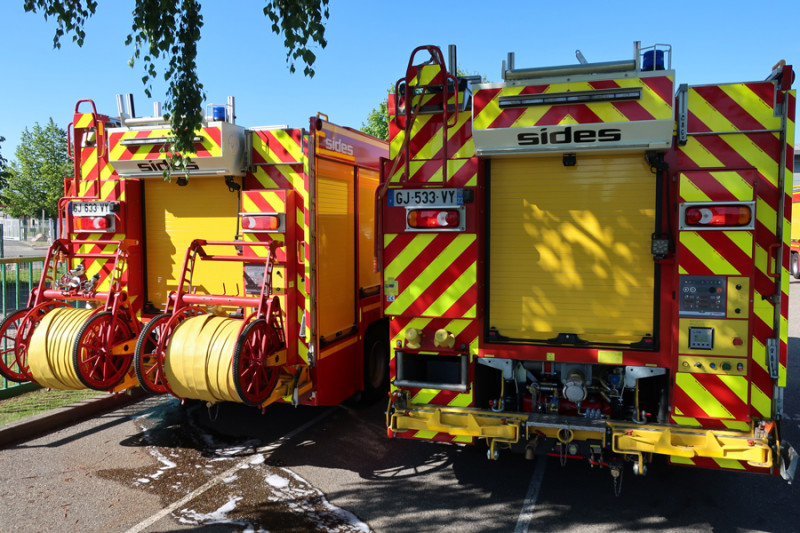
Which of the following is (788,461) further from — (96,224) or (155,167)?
(96,224)

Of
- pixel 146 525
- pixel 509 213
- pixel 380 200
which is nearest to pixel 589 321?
pixel 509 213

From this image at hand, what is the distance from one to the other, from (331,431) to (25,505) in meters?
2.73

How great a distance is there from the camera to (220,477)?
5191mm

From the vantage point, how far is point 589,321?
181 inches

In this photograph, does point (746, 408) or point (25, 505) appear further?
point (25, 505)

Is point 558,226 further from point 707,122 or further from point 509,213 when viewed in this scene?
point 707,122

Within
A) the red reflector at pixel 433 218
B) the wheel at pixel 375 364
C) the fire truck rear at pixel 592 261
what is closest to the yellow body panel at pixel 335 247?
the wheel at pixel 375 364

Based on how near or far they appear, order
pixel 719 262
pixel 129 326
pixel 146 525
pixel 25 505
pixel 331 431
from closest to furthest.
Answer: pixel 719 262 → pixel 146 525 → pixel 25 505 → pixel 129 326 → pixel 331 431

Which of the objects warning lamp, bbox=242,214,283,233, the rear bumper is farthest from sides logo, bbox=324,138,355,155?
the rear bumper

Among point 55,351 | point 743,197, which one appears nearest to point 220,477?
point 55,351

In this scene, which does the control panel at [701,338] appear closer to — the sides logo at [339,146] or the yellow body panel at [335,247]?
the yellow body panel at [335,247]

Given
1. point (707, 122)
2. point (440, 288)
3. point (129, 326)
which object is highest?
point (707, 122)

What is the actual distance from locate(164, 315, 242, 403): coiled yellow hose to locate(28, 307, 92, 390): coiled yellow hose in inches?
36.9

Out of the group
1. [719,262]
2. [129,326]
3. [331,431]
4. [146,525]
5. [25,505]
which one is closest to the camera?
[719,262]
